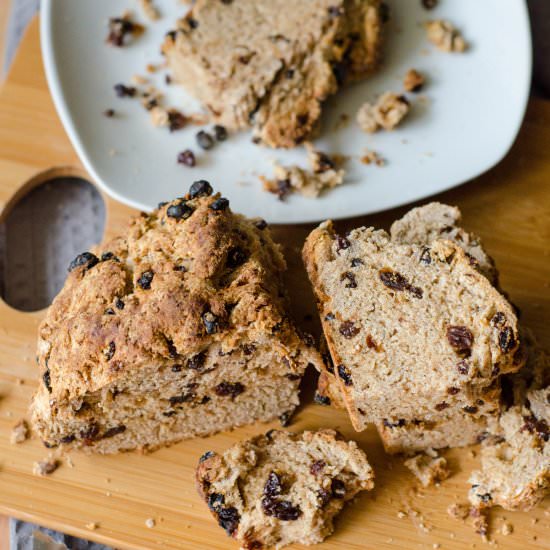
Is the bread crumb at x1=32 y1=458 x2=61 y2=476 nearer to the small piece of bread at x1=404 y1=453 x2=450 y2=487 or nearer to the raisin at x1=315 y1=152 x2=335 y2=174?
the small piece of bread at x1=404 y1=453 x2=450 y2=487

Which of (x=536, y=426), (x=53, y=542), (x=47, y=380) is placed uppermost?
(x=536, y=426)

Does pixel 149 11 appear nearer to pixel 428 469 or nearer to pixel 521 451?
pixel 428 469

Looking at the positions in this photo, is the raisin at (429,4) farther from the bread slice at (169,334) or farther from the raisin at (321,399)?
the raisin at (321,399)

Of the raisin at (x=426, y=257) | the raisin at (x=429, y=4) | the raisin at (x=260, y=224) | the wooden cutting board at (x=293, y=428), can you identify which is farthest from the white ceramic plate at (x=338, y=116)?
the raisin at (x=426, y=257)

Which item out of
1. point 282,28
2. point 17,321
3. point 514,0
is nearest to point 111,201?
point 17,321

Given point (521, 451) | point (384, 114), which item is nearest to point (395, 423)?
point (521, 451)
